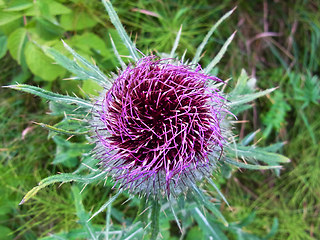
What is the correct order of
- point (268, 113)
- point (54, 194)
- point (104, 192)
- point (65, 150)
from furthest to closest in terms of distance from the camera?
point (268, 113)
point (104, 192)
point (54, 194)
point (65, 150)

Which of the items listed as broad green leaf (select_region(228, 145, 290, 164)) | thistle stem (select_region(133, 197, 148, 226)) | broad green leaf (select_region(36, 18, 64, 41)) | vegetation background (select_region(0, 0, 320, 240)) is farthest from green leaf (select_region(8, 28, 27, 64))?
broad green leaf (select_region(228, 145, 290, 164))

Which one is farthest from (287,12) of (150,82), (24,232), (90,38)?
(24,232)

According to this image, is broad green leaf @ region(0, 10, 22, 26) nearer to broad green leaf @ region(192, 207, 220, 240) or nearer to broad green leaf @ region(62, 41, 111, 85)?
broad green leaf @ region(62, 41, 111, 85)

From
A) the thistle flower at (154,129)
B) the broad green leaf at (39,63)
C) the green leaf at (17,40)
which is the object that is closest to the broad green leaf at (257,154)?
the thistle flower at (154,129)

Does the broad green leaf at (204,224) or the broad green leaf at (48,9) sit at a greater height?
the broad green leaf at (48,9)

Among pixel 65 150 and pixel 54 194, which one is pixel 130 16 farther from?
pixel 54 194

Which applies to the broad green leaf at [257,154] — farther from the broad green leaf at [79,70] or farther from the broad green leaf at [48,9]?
the broad green leaf at [48,9]
